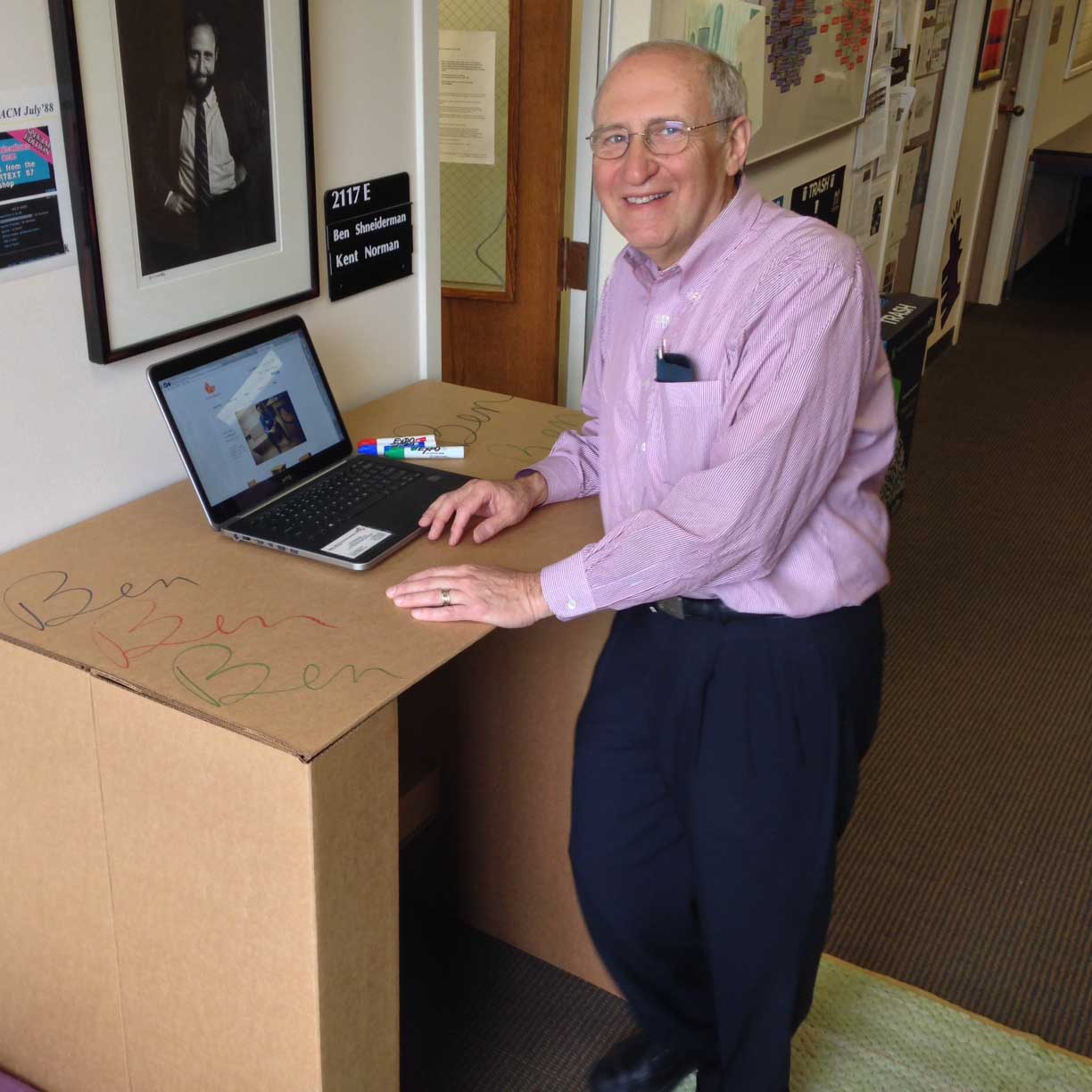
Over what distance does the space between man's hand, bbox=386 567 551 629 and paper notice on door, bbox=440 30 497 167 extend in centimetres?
178

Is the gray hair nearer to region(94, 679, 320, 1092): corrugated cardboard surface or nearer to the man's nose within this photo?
the man's nose

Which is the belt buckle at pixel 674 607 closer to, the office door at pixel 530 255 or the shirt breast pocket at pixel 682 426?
the shirt breast pocket at pixel 682 426

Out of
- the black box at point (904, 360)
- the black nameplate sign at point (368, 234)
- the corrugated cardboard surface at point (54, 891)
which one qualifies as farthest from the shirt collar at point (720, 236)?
the black box at point (904, 360)

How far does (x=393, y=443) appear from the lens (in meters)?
1.79

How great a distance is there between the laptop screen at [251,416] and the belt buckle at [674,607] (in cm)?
55

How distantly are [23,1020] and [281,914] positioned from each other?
0.59 meters

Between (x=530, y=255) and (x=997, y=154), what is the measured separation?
12.9ft

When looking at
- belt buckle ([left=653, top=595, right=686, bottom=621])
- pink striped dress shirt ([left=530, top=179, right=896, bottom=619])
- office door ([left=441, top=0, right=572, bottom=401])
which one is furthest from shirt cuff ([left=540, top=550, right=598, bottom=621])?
office door ([left=441, top=0, right=572, bottom=401])

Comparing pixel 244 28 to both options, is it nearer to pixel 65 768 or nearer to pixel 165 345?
pixel 165 345

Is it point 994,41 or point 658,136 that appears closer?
point 658,136

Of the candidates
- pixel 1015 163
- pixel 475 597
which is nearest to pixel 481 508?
pixel 475 597

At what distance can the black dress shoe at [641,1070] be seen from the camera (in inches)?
67.8

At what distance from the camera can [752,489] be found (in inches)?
49.0

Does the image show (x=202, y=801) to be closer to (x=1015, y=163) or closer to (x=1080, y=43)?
(x=1015, y=163)
